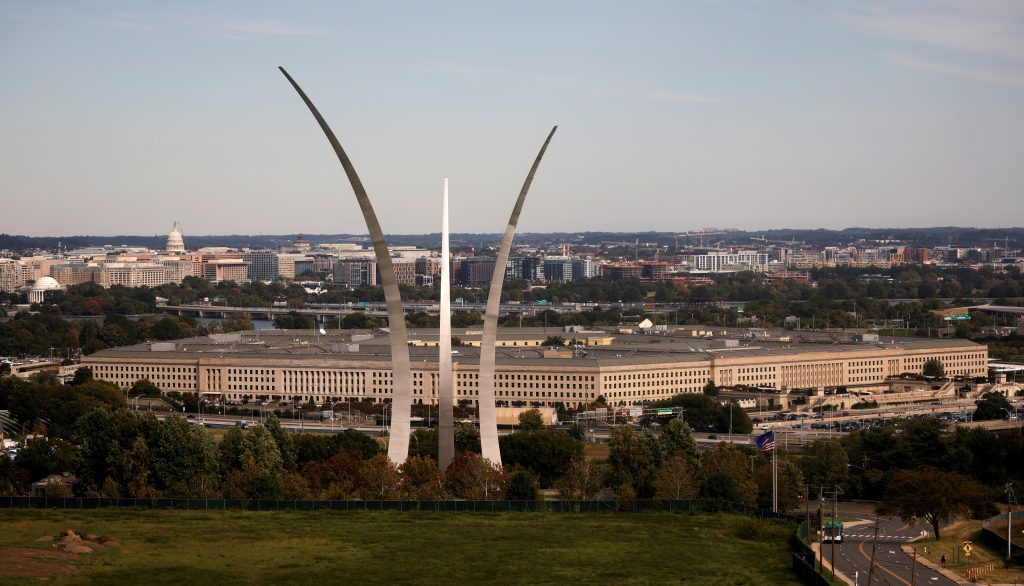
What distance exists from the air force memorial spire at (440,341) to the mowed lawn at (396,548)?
3555 mm

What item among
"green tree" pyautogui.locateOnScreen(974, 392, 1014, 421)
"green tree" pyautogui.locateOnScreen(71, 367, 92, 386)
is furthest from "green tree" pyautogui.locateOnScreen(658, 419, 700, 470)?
"green tree" pyautogui.locateOnScreen(71, 367, 92, 386)

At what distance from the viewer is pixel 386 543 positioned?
41.3 meters

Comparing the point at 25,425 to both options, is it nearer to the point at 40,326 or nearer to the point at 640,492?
the point at 640,492

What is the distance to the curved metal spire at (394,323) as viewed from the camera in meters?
46.2

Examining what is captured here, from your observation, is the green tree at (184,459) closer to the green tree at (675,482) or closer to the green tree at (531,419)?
the green tree at (675,482)

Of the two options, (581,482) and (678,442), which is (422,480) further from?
(678,442)

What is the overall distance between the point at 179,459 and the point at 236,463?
313 cm

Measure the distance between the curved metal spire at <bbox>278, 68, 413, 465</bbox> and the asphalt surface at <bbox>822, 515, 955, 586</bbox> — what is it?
1223 cm

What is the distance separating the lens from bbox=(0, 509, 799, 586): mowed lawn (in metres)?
37.3

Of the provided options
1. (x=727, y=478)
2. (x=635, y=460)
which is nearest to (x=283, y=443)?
(x=635, y=460)

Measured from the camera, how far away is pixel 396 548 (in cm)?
4062

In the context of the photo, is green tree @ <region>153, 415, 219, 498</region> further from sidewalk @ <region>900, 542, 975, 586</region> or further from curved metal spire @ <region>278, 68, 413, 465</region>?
sidewalk @ <region>900, 542, 975, 586</region>

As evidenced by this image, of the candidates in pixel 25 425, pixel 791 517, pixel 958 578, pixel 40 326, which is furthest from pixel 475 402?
pixel 40 326

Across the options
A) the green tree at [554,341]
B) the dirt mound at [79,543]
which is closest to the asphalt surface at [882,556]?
the dirt mound at [79,543]
